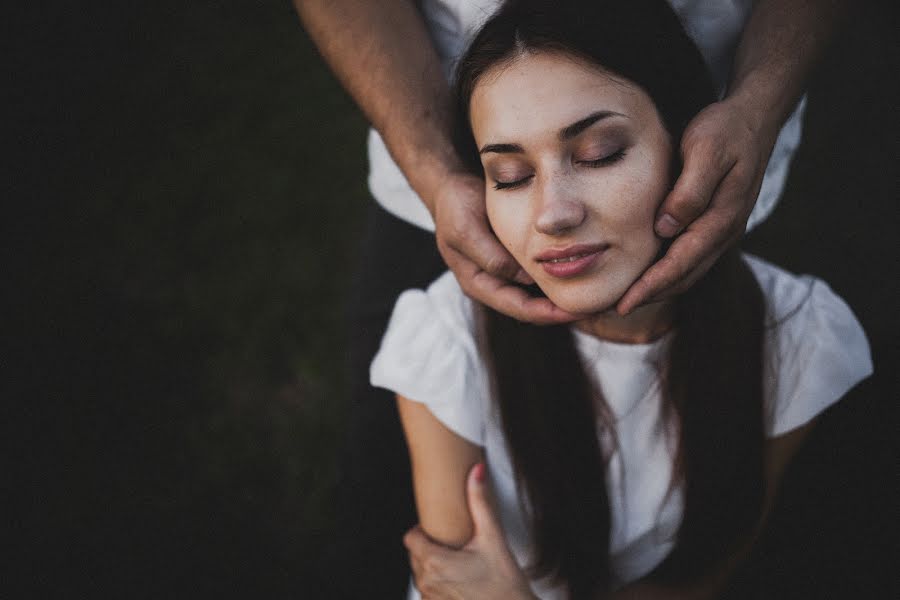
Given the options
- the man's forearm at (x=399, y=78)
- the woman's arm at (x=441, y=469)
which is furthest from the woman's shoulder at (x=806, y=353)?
the man's forearm at (x=399, y=78)

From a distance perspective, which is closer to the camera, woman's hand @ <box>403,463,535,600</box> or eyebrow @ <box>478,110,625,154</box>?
eyebrow @ <box>478,110,625,154</box>

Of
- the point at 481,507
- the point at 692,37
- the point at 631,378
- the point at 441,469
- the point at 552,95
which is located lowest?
the point at 481,507

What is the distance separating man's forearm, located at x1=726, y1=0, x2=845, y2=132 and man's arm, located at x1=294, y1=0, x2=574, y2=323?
0.72m

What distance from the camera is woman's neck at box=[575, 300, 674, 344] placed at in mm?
1840

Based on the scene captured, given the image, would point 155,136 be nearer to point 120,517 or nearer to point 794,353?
point 120,517

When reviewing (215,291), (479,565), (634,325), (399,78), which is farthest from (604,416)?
(215,291)

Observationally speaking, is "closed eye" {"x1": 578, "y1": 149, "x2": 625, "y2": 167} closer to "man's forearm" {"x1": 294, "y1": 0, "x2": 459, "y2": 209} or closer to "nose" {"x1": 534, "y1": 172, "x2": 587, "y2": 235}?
"nose" {"x1": 534, "y1": 172, "x2": 587, "y2": 235}

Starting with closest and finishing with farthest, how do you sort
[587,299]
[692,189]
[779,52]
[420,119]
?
1. [692,189]
2. [587,299]
3. [779,52]
4. [420,119]

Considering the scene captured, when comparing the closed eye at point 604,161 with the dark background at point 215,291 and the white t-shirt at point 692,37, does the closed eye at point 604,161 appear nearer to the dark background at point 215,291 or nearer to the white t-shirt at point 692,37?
the white t-shirt at point 692,37

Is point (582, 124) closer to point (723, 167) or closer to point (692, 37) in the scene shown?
point (723, 167)

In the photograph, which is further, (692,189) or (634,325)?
(634,325)

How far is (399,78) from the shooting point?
1.86 meters

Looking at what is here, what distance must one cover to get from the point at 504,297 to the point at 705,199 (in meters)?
0.50

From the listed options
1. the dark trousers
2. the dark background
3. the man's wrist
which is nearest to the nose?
the man's wrist
